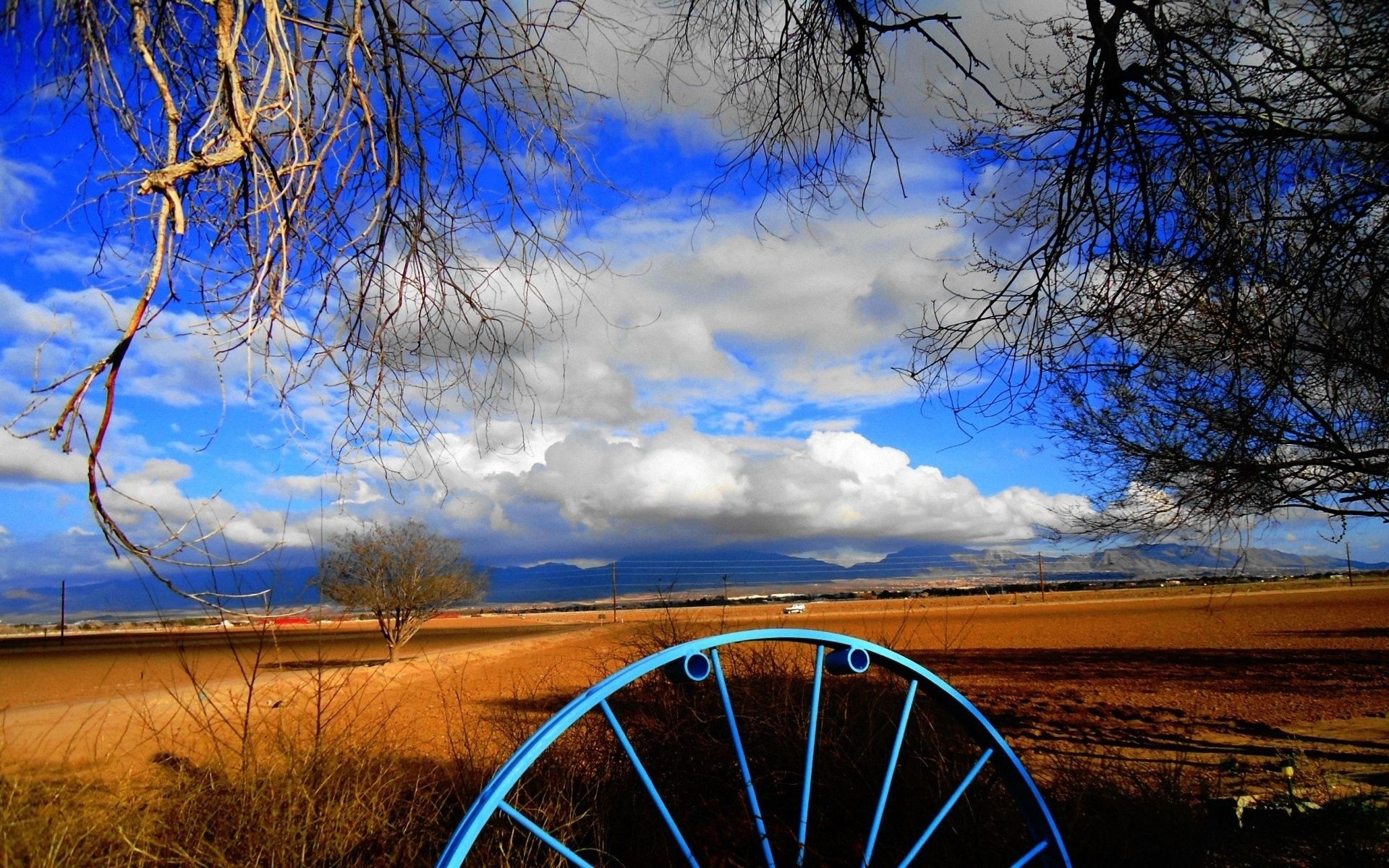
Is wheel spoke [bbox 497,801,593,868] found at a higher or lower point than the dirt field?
higher

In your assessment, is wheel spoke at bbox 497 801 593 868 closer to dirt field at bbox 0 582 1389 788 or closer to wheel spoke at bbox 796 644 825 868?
wheel spoke at bbox 796 644 825 868

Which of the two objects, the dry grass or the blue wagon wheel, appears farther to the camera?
the dry grass

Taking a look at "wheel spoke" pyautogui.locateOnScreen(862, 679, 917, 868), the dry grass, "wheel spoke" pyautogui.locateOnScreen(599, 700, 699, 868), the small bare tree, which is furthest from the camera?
the small bare tree

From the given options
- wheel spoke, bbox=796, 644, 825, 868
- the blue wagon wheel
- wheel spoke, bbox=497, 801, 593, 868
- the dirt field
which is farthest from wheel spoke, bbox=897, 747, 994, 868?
the dirt field

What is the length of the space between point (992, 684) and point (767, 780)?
42.3ft

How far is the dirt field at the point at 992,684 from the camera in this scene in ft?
18.7

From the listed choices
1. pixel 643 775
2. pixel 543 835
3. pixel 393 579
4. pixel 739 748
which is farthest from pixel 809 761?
pixel 393 579

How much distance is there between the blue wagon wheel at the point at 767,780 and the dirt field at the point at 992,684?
3.80 ft

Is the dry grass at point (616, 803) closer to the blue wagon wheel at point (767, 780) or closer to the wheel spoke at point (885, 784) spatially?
the blue wagon wheel at point (767, 780)

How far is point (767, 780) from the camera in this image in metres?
4.27

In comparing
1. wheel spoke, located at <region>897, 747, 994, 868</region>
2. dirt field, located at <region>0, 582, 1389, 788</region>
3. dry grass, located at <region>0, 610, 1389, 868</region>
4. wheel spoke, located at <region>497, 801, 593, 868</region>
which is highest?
wheel spoke, located at <region>497, 801, 593, 868</region>

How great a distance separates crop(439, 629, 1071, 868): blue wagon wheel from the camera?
234cm

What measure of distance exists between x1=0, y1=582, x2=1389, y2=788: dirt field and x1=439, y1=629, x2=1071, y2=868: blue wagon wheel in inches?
45.6

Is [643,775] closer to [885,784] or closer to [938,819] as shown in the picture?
[885,784]
